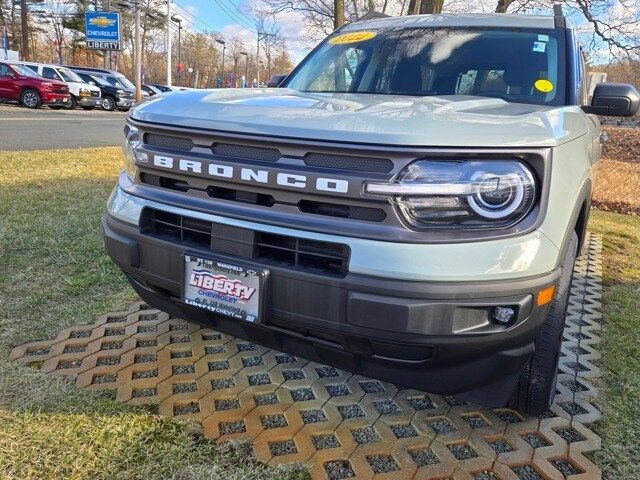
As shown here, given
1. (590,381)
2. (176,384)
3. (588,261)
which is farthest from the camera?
(588,261)

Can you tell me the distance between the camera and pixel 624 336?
3.33m

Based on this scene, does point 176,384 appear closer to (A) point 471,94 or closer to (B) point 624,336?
(A) point 471,94

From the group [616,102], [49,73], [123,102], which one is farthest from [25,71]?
[616,102]

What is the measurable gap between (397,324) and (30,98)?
76.2ft

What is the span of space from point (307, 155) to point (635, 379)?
2.24 metres

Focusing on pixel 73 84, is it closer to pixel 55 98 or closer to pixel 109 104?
pixel 55 98

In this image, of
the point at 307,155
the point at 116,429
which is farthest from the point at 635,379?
the point at 116,429

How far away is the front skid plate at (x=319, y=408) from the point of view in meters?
2.12

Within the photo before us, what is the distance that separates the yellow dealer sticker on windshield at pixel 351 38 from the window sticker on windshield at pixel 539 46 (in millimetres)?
1102

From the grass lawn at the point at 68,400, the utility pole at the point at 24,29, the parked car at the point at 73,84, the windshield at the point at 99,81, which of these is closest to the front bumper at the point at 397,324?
the grass lawn at the point at 68,400

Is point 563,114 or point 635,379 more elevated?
point 563,114

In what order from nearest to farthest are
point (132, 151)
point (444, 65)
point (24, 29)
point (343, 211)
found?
1. point (343, 211)
2. point (132, 151)
3. point (444, 65)
4. point (24, 29)

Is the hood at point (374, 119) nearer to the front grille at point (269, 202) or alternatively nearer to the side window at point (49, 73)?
the front grille at point (269, 202)

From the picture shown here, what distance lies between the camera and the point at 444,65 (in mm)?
3109
